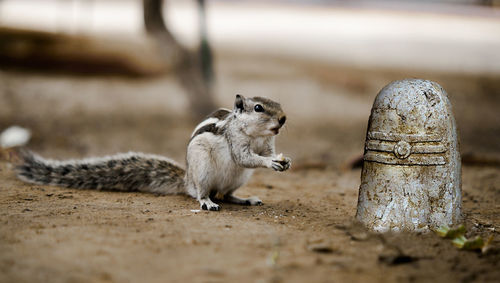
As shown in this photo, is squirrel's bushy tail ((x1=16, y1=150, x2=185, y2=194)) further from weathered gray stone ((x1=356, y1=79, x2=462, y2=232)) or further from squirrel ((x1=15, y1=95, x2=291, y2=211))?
weathered gray stone ((x1=356, y1=79, x2=462, y2=232))

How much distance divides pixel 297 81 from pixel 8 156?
9.95 m

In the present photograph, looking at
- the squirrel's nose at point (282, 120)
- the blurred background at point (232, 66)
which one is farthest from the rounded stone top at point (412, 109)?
the blurred background at point (232, 66)

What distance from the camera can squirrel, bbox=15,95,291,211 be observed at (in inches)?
170

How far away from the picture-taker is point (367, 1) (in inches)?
859

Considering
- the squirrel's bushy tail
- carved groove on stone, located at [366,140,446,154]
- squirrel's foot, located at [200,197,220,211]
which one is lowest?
squirrel's foot, located at [200,197,220,211]

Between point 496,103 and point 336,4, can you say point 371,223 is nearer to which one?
point 496,103

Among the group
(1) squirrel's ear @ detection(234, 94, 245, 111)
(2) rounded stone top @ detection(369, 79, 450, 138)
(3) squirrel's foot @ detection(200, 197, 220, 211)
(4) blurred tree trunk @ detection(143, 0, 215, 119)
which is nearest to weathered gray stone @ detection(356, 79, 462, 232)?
(2) rounded stone top @ detection(369, 79, 450, 138)

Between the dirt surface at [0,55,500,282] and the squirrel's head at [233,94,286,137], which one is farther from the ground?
the squirrel's head at [233,94,286,137]

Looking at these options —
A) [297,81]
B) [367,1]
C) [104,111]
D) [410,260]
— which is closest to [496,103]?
[297,81]

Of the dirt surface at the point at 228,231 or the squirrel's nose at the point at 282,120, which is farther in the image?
the squirrel's nose at the point at 282,120

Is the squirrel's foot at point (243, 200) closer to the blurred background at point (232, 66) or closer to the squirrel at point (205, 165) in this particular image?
the squirrel at point (205, 165)

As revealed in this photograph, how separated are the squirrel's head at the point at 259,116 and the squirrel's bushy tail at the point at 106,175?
101 cm

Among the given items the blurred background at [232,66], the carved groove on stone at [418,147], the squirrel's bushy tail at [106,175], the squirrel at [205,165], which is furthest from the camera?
the blurred background at [232,66]

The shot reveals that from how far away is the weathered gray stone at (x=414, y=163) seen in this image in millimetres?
3619
